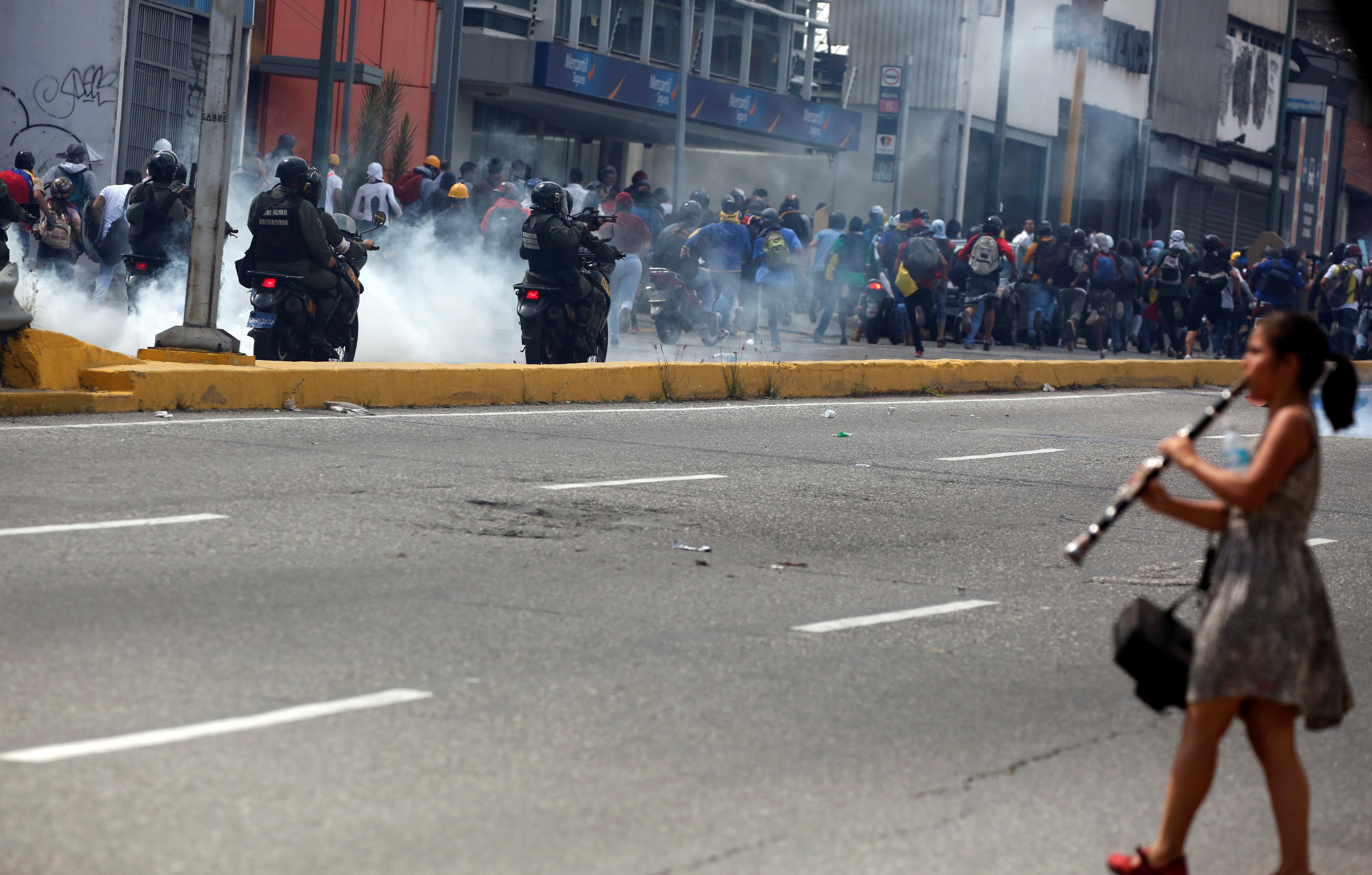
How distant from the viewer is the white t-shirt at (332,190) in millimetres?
22766

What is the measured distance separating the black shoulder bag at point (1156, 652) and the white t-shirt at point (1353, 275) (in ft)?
92.4

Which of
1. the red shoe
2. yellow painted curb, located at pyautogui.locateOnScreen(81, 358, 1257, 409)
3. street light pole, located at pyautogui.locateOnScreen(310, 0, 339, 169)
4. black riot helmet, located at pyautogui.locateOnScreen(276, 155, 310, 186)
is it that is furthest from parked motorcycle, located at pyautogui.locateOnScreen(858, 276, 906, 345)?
the red shoe

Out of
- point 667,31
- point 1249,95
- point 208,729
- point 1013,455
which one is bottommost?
point 208,729

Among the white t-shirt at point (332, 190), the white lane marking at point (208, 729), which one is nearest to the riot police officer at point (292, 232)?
the white t-shirt at point (332, 190)

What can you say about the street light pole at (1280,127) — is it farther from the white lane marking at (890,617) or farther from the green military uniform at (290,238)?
the white lane marking at (890,617)

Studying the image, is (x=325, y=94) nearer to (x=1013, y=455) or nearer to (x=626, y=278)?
(x=626, y=278)

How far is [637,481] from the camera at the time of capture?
10508 millimetres

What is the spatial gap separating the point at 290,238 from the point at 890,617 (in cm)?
830

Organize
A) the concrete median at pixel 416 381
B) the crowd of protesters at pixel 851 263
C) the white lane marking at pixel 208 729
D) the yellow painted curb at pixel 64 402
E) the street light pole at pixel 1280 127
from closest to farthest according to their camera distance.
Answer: the white lane marking at pixel 208 729 < the yellow painted curb at pixel 64 402 < the concrete median at pixel 416 381 < the crowd of protesters at pixel 851 263 < the street light pole at pixel 1280 127

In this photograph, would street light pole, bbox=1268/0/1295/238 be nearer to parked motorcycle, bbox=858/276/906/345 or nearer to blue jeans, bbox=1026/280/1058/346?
blue jeans, bbox=1026/280/1058/346

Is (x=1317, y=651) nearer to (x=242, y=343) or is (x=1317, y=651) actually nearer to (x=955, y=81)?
(x=242, y=343)

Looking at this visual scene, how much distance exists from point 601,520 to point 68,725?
4359 mm

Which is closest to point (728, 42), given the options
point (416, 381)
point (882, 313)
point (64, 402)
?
point (882, 313)

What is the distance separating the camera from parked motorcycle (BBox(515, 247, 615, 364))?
16156mm
